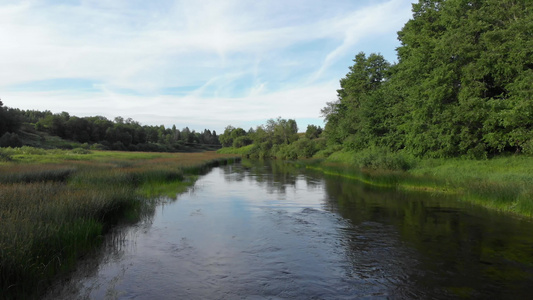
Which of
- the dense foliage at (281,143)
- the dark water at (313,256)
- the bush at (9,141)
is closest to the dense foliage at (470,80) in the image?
the dark water at (313,256)

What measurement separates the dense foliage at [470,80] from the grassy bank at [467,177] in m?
1.12

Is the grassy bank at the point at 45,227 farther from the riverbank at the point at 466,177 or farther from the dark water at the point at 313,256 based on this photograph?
the riverbank at the point at 466,177

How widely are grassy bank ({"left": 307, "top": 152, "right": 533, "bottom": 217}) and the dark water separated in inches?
53.8

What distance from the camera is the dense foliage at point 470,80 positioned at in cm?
1994

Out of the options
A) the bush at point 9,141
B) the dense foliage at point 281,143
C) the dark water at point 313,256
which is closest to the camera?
the dark water at point 313,256

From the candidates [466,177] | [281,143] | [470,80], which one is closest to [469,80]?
[470,80]

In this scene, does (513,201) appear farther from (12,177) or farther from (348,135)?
(348,135)

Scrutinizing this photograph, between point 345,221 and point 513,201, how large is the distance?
27.0ft

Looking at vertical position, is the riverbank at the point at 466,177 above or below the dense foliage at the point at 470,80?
below

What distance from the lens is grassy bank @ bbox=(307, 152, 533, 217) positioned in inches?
576

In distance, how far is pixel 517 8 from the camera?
864 inches

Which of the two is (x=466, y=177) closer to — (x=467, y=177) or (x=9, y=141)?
(x=467, y=177)

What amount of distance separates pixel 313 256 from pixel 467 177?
15900 millimetres

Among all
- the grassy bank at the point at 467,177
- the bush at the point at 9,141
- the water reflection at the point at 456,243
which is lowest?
the water reflection at the point at 456,243
